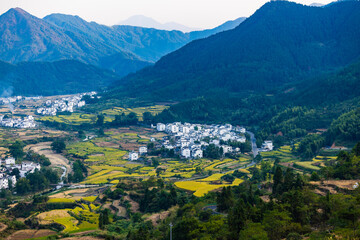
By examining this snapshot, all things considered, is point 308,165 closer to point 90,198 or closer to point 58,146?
point 90,198

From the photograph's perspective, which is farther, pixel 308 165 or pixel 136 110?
pixel 136 110

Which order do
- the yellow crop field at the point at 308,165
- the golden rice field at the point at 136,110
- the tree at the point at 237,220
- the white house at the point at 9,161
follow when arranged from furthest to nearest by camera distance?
the golden rice field at the point at 136,110
the white house at the point at 9,161
the yellow crop field at the point at 308,165
the tree at the point at 237,220

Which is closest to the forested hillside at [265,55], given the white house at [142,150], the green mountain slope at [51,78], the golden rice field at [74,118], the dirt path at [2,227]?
the golden rice field at [74,118]

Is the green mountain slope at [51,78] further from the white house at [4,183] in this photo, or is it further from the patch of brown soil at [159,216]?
the patch of brown soil at [159,216]

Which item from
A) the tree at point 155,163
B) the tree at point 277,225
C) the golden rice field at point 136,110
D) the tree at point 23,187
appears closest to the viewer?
the tree at point 277,225

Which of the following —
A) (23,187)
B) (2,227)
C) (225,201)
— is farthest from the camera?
(23,187)

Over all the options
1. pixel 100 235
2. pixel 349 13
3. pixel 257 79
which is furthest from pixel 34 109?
pixel 349 13

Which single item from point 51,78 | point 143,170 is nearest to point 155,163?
point 143,170
